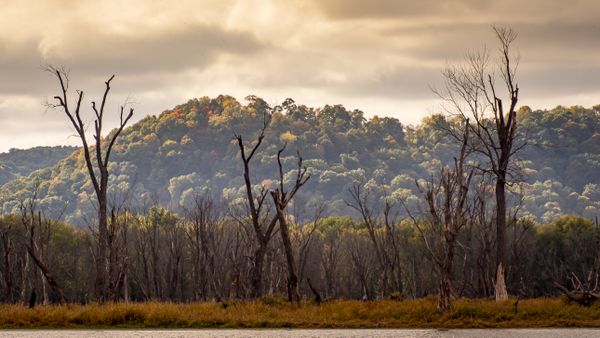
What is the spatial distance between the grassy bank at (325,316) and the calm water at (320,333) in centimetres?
211

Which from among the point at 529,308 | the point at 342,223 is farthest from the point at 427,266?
the point at 529,308

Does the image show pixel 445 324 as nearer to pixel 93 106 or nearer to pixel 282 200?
pixel 282 200

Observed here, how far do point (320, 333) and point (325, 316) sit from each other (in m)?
4.92

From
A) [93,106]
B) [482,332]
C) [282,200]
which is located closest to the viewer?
[482,332]

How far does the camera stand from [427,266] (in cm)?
9919

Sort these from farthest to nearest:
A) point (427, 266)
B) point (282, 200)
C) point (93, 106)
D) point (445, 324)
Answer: point (427, 266), point (93, 106), point (282, 200), point (445, 324)

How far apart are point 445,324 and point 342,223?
113795mm

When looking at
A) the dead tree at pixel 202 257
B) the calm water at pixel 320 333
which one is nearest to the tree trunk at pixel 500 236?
the calm water at pixel 320 333

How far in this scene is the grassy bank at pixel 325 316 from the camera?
35.4m

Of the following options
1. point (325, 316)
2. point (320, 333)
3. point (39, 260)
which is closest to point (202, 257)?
point (39, 260)

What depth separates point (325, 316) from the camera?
122 feet

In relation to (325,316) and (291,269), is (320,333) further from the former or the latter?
(291,269)

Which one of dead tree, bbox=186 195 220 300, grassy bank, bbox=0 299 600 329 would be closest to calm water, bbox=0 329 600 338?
grassy bank, bbox=0 299 600 329

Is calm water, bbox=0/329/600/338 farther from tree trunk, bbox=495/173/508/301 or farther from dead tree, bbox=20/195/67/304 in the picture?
dead tree, bbox=20/195/67/304
